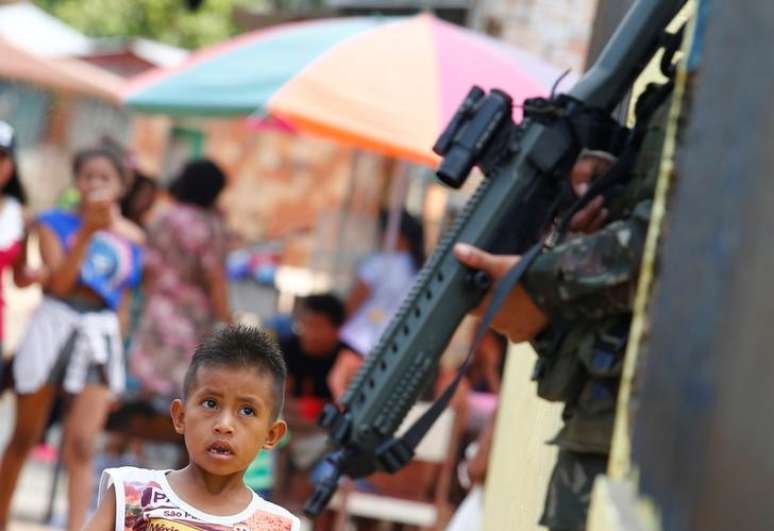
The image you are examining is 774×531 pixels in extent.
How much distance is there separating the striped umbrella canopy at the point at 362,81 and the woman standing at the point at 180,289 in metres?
0.52

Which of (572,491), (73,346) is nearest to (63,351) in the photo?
(73,346)

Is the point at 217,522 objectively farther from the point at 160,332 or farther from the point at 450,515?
the point at 160,332

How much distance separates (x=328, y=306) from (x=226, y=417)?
651 cm

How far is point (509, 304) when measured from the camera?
3.82 metres

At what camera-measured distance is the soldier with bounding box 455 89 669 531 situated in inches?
137

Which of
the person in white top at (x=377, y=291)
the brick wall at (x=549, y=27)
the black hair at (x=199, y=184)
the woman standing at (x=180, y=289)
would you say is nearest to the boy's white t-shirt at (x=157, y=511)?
the person in white top at (x=377, y=291)

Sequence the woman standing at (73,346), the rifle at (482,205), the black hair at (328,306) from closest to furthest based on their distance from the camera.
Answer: the rifle at (482,205) → the woman standing at (73,346) → the black hair at (328,306)

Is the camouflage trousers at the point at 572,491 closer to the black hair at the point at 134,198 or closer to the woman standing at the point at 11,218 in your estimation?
the woman standing at the point at 11,218

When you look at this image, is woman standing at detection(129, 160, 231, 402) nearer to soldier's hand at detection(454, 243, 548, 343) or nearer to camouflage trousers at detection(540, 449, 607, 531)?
soldier's hand at detection(454, 243, 548, 343)

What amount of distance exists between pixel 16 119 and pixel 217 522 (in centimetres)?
2842

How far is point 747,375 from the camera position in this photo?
65.9 inches

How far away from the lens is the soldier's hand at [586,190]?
378cm

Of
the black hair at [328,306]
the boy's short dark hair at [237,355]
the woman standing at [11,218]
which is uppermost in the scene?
the black hair at [328,306]

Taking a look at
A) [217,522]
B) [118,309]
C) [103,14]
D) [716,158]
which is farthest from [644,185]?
[103,14]
